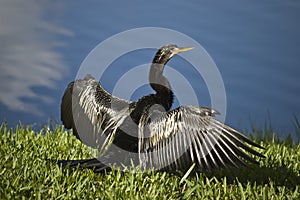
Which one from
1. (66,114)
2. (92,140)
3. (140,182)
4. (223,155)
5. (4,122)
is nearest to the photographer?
(223,155)

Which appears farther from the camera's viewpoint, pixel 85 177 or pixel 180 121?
pixel 85 177

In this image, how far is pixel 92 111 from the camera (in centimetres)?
596

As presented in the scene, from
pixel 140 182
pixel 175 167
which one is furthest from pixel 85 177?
pixel 175 167

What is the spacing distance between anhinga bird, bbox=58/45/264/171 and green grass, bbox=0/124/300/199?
0.21 meters

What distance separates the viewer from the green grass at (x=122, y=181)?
494 cm

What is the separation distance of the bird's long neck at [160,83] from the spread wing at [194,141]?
1.31ft

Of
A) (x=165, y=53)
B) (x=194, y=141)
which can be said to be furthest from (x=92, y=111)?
(x=194, y=141)

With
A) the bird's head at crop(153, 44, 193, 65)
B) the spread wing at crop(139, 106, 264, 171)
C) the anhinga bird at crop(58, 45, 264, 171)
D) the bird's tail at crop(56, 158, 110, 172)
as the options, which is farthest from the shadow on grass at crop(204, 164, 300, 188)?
the bird's head at crop(153, 44, 193, 65)

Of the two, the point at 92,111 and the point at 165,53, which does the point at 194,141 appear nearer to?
the point at 165,53

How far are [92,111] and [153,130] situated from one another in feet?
3.06

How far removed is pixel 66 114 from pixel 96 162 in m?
1.14

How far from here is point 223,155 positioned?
197 inches

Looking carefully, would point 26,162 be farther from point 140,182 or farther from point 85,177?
point 140,182

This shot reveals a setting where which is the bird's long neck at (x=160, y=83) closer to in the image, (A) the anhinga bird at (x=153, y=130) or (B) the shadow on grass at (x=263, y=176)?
(A) the anhinga bird at (x=153, y=130)
